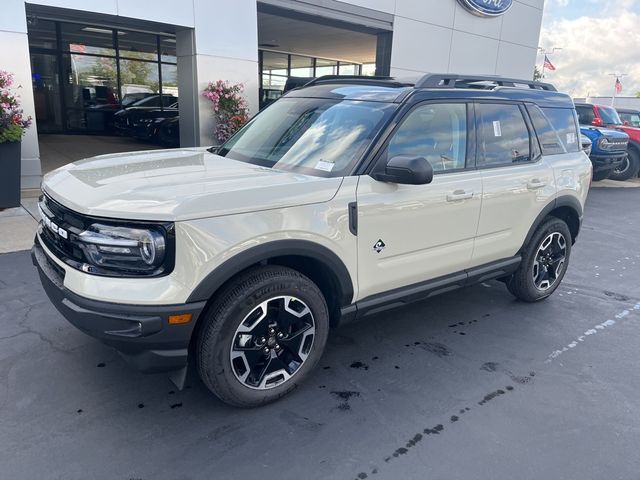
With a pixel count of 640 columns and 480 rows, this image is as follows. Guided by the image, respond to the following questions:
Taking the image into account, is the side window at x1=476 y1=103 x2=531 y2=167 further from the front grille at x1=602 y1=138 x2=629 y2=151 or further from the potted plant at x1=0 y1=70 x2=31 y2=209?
the front grille at x1=602 y1=138 x2=629 y2=151

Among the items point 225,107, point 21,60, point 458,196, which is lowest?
point 458,196

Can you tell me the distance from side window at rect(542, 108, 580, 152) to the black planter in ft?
22.1

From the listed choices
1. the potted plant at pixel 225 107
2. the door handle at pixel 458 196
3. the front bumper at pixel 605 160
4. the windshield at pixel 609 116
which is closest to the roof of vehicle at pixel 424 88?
the door handle at pixel 458 196

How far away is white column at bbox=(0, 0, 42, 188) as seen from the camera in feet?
24.7

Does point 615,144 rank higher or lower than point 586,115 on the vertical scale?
lower

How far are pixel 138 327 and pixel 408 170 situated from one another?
1.72 metres

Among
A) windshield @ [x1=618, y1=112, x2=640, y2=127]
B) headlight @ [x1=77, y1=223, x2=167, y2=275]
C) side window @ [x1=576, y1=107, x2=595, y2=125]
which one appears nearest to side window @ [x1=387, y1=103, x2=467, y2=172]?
headlight @ [x1=77, y1=223, x2=167, y2=275]

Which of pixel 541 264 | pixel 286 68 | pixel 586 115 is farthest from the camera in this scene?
pixel 286 68

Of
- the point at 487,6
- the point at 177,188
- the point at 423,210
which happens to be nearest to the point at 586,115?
the point at 487,6

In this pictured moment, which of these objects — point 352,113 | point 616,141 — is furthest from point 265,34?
point 352,113

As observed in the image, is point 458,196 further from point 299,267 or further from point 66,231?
point 66,231

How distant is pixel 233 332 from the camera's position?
2721 millimetres

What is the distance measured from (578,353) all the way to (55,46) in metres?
16.8

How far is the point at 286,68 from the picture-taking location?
73.0ft
